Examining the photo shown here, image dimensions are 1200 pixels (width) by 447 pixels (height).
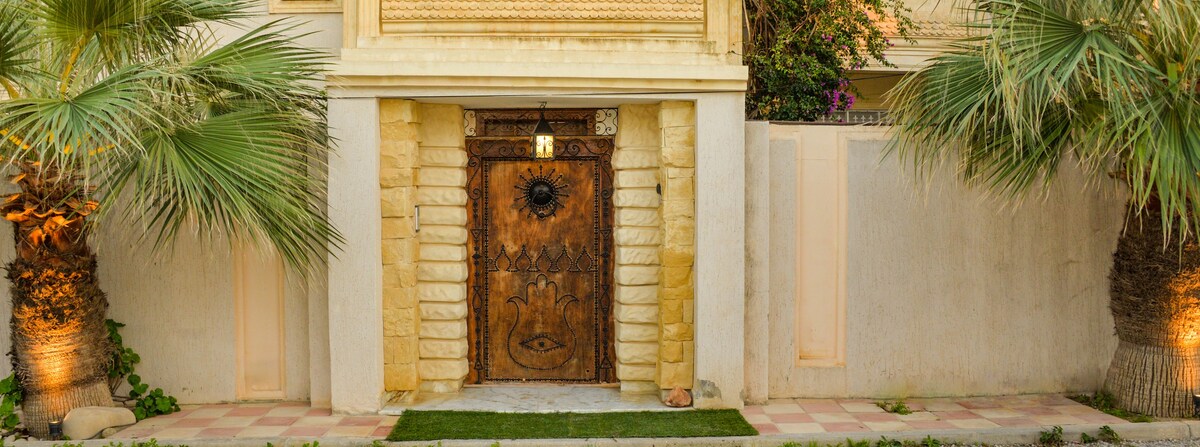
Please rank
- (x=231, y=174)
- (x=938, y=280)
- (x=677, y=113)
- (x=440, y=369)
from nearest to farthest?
(x=231, y=174) → (x=677, y=113) → (x=938, y=280) → (x=440, y=369)

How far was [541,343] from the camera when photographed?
737cm

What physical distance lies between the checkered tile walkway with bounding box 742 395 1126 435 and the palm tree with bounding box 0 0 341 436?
3.67 m

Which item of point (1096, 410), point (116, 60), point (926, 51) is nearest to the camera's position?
point (116, 60)

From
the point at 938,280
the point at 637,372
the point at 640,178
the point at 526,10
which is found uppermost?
the point at 526,10

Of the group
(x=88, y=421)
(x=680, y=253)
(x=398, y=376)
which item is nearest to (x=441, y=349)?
(x=398, y=376)

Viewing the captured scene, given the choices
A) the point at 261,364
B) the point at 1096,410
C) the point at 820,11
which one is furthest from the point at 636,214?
the point at 1096,410

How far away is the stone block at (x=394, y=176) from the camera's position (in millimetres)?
6715

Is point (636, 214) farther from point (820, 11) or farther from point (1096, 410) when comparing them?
point (1096, 410)

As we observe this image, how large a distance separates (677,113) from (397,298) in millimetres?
2644

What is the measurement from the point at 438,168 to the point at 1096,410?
549cm

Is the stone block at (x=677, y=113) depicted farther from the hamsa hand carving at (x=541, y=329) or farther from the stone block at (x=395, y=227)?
the stone block at (x=395, y=227)

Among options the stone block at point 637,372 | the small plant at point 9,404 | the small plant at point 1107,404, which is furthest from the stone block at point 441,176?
the small plant at point 1107,404

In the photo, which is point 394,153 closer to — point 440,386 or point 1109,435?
point 440,386

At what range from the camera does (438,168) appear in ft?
23.1
